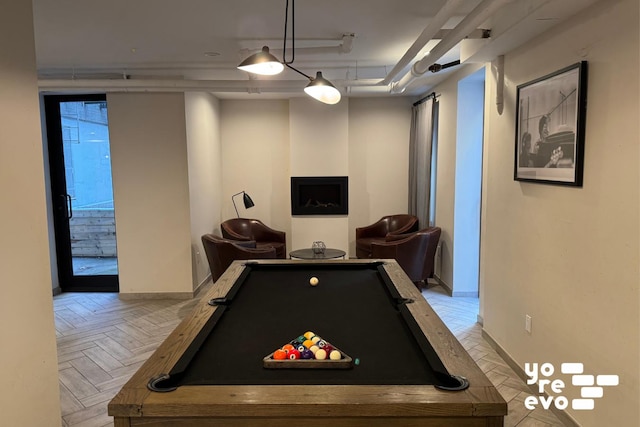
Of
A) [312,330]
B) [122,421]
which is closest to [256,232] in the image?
[312,330]

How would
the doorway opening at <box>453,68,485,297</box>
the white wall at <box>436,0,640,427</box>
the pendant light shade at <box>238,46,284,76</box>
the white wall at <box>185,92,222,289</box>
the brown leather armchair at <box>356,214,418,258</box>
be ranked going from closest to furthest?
1. the white wall at <box>436,0,640,427</box>
2. the pendant light shade at <box>238,46,284,76</box>
3. the doorway opening at <box>453,68,485,297</box>
4. the white wall at <box>185,92,222,289</box>
5. the brown leather armchair at <box>356,214,418,258</box>

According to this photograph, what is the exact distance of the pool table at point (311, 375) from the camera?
1.29 meters

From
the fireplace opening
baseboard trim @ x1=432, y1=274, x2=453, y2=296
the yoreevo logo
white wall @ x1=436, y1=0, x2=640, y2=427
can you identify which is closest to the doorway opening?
baseboard trim @ x1=432, y1=274, x2=453, y2=296

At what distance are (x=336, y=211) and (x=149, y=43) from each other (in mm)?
3517

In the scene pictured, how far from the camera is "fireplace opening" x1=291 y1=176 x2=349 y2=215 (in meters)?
6.27

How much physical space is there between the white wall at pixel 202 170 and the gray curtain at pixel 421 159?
118 inches

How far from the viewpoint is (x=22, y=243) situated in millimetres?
2113

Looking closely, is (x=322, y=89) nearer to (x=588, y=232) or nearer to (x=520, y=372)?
(x=588, y=232)

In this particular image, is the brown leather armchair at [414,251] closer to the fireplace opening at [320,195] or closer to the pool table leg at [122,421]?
the fireplace opening at [320,195]

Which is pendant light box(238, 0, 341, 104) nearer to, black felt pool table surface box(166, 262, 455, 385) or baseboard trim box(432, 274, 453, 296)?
black felt pool table surface box(166, 262, 455, 385)

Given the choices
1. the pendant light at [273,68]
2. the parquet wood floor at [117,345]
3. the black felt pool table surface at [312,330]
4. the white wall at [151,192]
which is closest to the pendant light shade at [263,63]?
the pendant light at [273,68]

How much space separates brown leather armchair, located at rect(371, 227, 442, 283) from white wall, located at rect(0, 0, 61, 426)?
11.7 ft

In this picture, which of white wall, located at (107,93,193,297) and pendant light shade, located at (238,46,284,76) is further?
white wall, located at (107,93,193,297)

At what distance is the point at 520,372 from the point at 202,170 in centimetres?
428
